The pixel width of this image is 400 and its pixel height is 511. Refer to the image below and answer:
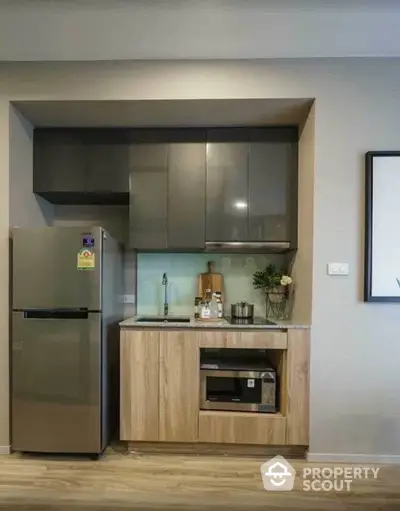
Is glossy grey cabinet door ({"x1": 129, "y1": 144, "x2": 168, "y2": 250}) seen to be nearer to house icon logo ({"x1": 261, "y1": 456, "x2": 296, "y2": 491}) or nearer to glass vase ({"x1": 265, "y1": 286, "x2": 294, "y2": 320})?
glass vase ({"x1": 265, "y1": 286, "x2": 294, "y2": 320})

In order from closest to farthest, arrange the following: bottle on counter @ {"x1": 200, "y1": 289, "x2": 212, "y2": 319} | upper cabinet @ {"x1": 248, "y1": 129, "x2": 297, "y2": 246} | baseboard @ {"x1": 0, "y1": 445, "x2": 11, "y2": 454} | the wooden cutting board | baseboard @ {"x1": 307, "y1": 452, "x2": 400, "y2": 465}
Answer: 1. baseboard @ {"x1": 307, "y1": 452, "x2": 400, "y2": 465}
2. baseboard @ {"x1": 0, "y1": 445, "x2": 11, "y2": 454}
3. upper cabinet @ {"x1": 248, "y1": 129, "x2": 297, "y2": 246}
4. bottle on counter @ {"x1": 200, "y1": 289, "x2": 212, "y2": 319}
5. the wooden cutting board

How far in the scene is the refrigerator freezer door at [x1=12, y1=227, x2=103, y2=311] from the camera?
2574 mm

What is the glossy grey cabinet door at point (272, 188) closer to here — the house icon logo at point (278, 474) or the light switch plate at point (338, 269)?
the light switch plate at point (338, 269)

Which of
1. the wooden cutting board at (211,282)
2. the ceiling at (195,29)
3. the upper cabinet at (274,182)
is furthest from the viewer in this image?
the wooden cutting board at (211,282)

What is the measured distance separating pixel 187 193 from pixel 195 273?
2.52 ft

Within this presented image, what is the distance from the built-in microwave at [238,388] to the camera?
2.71m

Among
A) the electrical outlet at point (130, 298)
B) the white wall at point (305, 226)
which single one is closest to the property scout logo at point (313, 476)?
the white wall at point (305, 226)

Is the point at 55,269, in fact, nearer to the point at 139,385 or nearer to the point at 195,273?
the point at 139,385

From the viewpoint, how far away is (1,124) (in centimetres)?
269

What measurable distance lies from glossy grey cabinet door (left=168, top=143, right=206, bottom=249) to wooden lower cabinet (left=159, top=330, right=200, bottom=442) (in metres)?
0.80

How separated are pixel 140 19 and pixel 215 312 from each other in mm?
2198

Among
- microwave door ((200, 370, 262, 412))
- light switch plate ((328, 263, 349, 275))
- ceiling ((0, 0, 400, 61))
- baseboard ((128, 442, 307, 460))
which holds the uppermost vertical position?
ceiling ((0, 0, 400, 61))

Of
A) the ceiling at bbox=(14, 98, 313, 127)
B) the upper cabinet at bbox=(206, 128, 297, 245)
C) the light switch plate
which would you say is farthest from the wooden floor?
the ceiling at bbox=(14, 98, 313, 127)

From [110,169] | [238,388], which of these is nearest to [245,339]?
[238,388]
